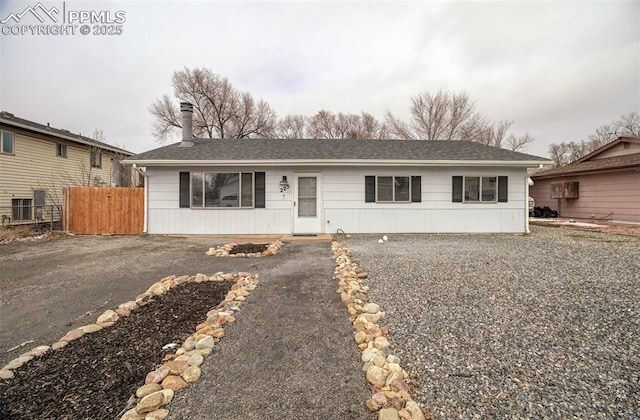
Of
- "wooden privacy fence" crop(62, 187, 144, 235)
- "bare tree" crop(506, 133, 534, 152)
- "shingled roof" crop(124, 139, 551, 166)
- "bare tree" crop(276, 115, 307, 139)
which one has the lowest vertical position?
"wooden privacy fence" crop(62, 187, 144, 235)

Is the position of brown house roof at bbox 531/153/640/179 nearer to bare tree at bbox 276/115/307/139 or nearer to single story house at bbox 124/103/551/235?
single story house at bbox 124/103/551/235

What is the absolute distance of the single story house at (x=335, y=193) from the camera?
8.39m

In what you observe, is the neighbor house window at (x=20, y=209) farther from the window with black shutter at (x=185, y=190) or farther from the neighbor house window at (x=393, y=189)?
the neighbor house window at (x=393, y=189)

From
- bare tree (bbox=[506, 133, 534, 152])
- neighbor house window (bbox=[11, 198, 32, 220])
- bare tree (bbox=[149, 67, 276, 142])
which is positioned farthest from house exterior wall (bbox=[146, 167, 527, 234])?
bare tree (bbox=[506, 133, 534, 152])

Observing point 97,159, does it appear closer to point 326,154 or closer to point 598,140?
point 326,154

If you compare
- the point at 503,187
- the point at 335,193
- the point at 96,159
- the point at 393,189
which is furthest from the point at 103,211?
the point at 503,187

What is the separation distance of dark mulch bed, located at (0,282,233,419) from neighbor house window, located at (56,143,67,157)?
15.3m

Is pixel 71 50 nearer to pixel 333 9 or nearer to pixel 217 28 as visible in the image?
pixel 217 28

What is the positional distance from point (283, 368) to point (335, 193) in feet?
22.4

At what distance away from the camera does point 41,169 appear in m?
12.6

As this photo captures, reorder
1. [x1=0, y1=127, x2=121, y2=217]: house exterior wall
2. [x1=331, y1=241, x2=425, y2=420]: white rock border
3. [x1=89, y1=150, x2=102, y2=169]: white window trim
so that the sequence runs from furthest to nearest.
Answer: [x1=89, y1=150, x2=102, y2=169]: white window trim, [x1=0, y1=127, x2=121, y2=217]: house exterior wall, [x1=331, y1=241, x2=425, y2=420]: white rock border

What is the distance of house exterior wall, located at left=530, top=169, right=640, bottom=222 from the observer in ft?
36.8

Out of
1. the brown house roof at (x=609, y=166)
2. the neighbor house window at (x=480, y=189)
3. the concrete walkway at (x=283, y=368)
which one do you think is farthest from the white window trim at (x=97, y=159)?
the brown house roof at (x=609, y=166)

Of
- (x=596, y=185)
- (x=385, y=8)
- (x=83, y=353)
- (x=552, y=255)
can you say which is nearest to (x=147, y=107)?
(x=385, y=8)
